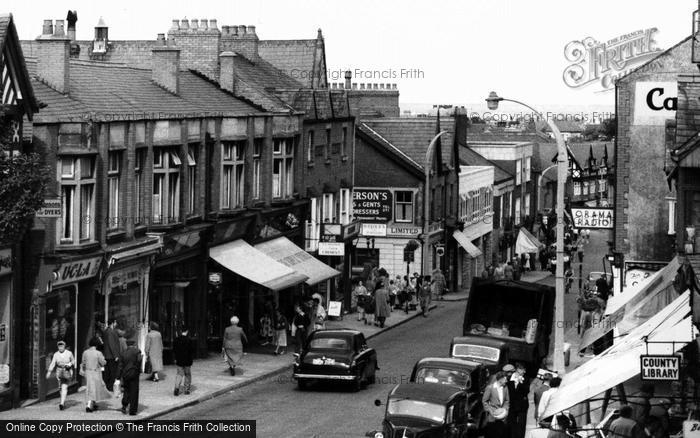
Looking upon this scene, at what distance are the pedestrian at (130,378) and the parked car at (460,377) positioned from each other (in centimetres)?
598

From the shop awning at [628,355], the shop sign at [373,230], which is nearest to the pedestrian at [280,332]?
the shop sign at [373,230]

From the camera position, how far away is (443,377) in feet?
91.5

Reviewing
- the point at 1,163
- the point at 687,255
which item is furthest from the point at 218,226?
the point at 687,255

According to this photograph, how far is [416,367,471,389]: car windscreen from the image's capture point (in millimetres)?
27688

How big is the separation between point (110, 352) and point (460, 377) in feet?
30.7

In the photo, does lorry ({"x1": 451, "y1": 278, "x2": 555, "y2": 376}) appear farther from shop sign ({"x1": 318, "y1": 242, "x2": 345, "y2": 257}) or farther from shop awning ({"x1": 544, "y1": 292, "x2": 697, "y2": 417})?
shop awning ({"x1": 544, "y1": 292, "x2": 697, "y2": 417})

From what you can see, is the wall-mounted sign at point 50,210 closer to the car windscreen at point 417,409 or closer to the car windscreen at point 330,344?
the car windscreen at point 330,344

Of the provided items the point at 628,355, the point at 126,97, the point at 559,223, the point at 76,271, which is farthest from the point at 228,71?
the point at 628,355

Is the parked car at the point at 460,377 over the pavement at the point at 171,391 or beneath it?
over

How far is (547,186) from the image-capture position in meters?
113

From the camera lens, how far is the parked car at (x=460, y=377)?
27219 millimetres

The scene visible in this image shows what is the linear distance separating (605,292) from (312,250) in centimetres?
1150

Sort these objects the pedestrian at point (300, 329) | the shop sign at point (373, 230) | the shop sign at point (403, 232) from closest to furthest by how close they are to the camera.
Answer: the pedestrian at point (300, 329)
the shop sign at point (373, 230)
the shop sign at point (403, 232)

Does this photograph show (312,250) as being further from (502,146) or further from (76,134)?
(502,146)
